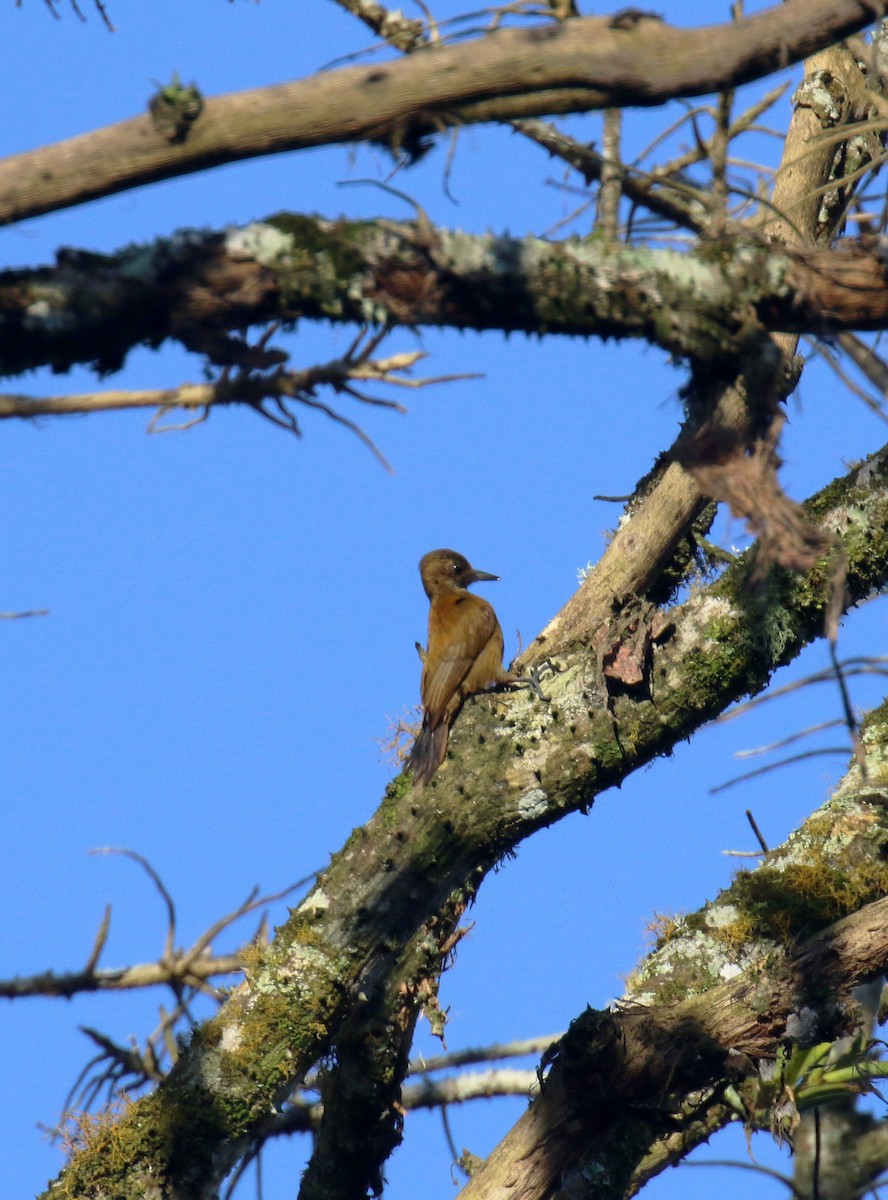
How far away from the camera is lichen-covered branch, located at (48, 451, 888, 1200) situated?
4449 millimetres

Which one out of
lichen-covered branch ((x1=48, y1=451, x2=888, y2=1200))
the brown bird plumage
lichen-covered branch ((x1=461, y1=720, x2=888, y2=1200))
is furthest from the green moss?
the brown bird plumage

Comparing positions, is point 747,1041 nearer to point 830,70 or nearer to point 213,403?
point 213,403

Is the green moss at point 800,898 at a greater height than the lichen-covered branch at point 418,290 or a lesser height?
lesser

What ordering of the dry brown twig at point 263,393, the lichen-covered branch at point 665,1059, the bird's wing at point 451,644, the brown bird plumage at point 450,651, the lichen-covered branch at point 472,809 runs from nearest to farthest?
the dry brown twig at point 263,393 < the lichen-covered branch at point 665,1059 < the lichen-covered branch at point 472,809 < the brown bird plumage at point 450,651 < the bird's wing at point 451,644

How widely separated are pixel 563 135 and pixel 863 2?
363 cm

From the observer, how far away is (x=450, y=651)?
6.42 meters

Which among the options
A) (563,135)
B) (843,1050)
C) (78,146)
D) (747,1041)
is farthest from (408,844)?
(563,135)

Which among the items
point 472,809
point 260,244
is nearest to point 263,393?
point 260,244

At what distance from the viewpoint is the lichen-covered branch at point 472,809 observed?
14.6 feet

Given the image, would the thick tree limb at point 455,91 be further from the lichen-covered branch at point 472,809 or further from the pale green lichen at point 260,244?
the lichen-covered branch at point 472,809

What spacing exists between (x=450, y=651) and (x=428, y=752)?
1.53 meters

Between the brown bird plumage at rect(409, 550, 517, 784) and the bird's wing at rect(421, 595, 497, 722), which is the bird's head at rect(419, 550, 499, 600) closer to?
the brown bird plumage at rect(409, 550, 517, 784)

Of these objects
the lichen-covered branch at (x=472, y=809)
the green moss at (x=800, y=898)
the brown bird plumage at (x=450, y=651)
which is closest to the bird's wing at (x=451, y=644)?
the brown bird plumage at (x=450, y=651)

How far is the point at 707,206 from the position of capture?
10.8 ft
